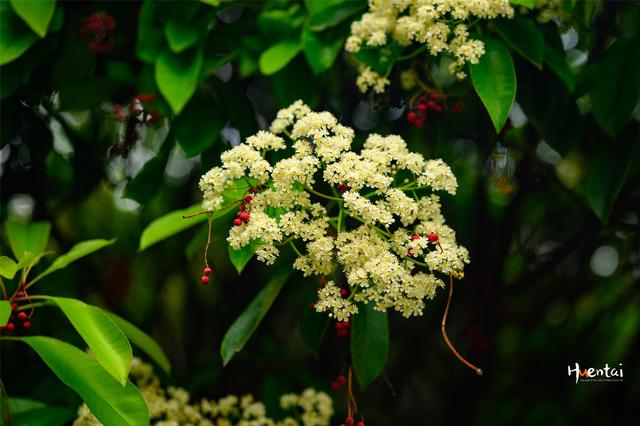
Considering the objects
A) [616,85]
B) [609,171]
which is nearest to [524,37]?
[616,85]

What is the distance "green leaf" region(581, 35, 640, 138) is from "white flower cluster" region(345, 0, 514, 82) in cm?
41

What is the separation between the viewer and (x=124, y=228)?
3.41 meters

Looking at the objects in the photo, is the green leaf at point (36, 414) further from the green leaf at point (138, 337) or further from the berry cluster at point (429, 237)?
the berry cluster at point (429, 237)

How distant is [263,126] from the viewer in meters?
2.49

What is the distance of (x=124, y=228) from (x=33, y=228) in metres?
1.65

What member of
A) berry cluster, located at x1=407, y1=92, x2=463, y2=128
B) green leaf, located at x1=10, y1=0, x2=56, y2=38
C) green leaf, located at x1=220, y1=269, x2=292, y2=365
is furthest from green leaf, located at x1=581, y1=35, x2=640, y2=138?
green leaf, located at x1=10, y1=0, x2=56, y2=38

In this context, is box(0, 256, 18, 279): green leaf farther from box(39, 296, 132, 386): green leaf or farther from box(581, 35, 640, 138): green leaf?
box(581, 35, 640, 138): green leaf

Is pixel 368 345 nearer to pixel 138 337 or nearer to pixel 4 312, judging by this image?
pixel 138 337

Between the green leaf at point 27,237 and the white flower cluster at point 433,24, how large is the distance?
92 cm

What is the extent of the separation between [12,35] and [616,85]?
5.04 ft

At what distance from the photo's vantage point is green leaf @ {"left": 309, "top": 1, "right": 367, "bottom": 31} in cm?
166

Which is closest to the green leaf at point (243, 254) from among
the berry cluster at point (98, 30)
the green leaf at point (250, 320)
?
the green leaf at point (250, 320)

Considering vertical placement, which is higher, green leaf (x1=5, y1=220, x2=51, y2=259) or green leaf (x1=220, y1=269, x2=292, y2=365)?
green leaf (x1=220, y1=269, x2=292, y2=365)

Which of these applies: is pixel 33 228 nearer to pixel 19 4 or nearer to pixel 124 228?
pixel 19 4
